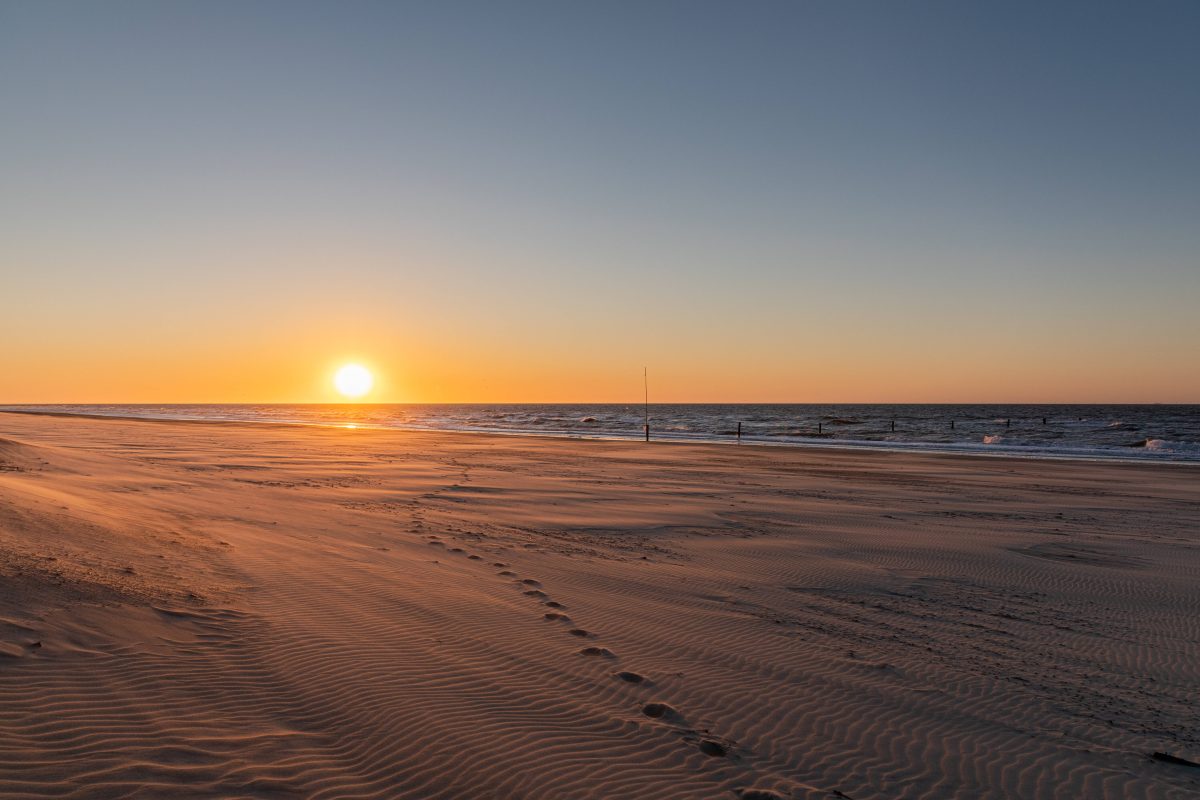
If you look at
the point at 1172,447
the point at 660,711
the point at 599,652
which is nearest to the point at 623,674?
the point at 599,652

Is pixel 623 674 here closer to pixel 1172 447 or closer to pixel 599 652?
pixel 599 652

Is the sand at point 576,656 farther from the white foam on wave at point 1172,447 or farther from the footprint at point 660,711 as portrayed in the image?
the white foam on wave at point 1172,447

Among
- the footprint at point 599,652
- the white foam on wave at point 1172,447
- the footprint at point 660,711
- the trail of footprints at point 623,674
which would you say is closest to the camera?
the trail of footprints at point 623,674

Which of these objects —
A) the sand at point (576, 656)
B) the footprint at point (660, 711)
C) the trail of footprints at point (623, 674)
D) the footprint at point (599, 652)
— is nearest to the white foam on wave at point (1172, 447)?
the sand at point (576, 656)

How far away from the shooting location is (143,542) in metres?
9.45

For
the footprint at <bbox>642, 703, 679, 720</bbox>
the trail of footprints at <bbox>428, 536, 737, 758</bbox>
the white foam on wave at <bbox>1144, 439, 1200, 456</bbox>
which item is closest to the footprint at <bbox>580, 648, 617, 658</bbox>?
the trail of footprints at <bbox>428, 536, 737, 758</bbox>

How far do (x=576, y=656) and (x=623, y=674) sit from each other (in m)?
0.58

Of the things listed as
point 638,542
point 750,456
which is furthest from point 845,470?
point 638,542

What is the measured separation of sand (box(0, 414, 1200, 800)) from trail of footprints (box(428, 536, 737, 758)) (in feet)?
0.11

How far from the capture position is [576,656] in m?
6.55

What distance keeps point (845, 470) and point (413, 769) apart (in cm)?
2479

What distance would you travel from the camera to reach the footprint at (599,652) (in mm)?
6611

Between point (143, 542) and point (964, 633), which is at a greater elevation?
point (143, 542)

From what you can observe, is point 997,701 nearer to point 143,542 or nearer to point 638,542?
point 638,542
